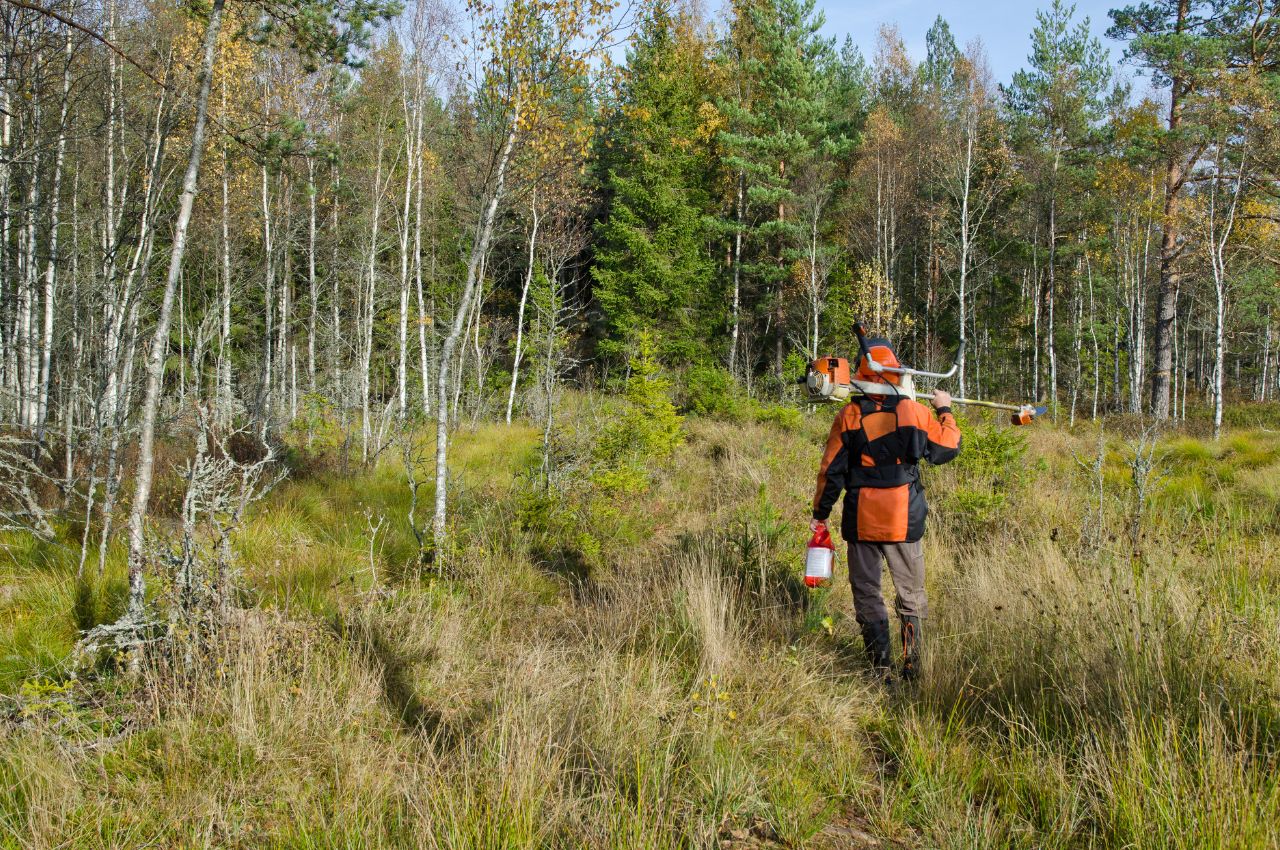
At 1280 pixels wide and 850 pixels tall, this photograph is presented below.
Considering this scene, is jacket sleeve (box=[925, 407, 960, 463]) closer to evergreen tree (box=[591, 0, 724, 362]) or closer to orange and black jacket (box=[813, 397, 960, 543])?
orange and black jacket (box=[813, 397, 960, 543])

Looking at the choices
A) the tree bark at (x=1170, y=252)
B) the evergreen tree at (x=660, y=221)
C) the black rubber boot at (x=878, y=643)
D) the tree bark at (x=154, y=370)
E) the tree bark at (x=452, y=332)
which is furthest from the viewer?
the evergreen tree at (x=660, y=221)

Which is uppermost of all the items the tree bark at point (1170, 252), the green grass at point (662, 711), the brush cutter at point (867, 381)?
the tree bark at point (1170, 252)

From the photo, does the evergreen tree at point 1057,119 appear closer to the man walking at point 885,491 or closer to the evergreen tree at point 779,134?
the evergreen tree at point 779,134

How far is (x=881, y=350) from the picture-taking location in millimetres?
4062

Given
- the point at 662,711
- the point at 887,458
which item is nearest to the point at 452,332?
the point at 887,458

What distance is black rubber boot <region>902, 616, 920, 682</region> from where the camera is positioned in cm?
373

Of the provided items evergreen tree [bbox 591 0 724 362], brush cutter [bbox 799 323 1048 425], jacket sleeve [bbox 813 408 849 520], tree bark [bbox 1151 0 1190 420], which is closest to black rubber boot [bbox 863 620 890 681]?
jacket sleeve [bbox 813 408 849 520]

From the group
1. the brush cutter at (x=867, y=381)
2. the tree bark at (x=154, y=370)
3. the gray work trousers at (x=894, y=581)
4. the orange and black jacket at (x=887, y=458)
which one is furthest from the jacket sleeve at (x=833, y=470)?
the tree bark at (x=154, y=370)

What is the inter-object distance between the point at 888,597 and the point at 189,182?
5200 millimetres

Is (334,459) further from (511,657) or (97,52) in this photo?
(511,657)

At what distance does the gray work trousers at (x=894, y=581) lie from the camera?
3906 mm

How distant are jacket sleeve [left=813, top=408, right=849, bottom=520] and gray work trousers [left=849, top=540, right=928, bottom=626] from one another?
1.04 feet

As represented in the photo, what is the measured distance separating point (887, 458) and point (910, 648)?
1045mm

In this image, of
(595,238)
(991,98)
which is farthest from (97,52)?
(991,98)
